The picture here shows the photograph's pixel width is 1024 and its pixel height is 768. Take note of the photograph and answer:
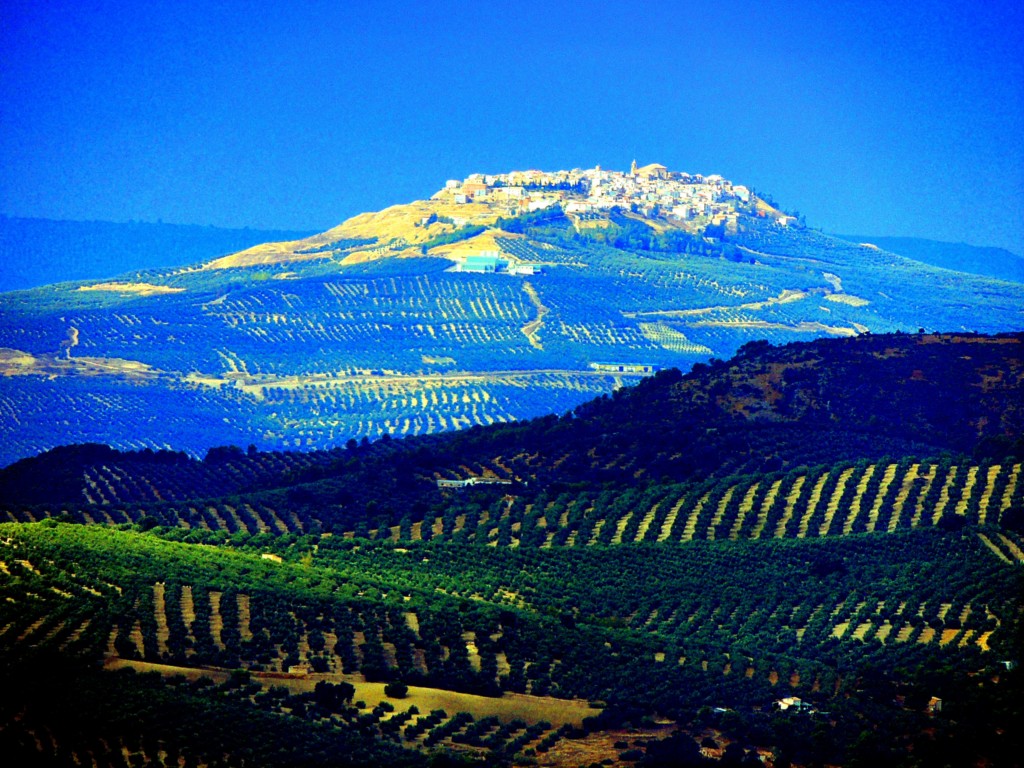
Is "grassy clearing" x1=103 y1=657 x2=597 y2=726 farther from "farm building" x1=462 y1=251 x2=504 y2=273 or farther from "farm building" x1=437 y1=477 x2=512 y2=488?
"farm building" x1=462 y1=251 x2=504 y2=273

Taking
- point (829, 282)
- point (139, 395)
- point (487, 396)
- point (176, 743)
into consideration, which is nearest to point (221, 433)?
point (139, 395)

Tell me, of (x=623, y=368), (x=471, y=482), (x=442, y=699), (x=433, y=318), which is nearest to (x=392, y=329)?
(x=433, y=318)

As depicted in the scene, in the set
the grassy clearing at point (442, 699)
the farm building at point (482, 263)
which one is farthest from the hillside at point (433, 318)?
the grassy clearing at point (442, 699)

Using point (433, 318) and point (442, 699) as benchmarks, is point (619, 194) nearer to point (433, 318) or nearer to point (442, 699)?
point (433, 318)

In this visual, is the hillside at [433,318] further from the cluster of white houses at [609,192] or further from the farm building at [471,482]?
the farm building at [471,482]

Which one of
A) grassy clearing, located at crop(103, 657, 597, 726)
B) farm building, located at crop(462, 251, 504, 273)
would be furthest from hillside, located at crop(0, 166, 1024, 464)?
grassy clearing, located at crop(103, 657, 597, 726)

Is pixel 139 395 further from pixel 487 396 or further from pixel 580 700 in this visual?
pixel 580 700

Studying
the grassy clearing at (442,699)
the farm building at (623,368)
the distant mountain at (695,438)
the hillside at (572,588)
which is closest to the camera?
the hillside at (572,588)
